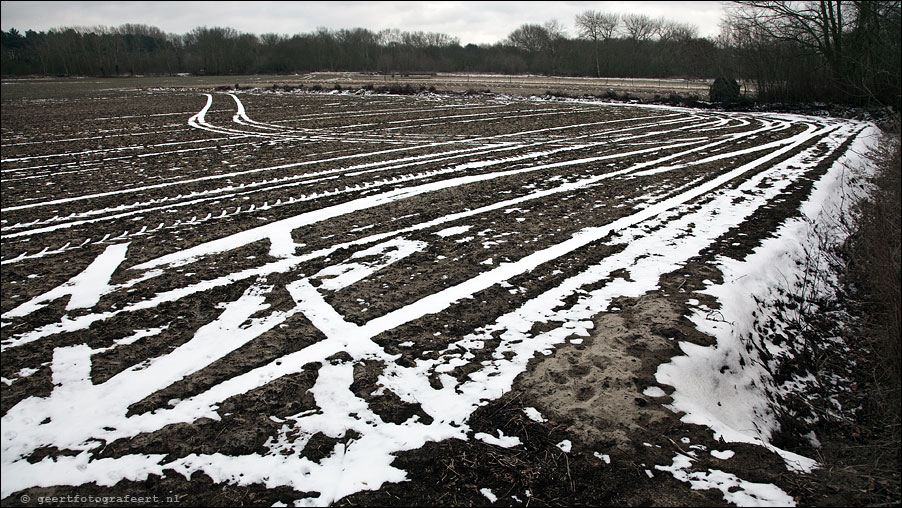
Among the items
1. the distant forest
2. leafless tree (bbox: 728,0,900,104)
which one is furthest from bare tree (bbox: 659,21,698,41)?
leafless tree (bbox: 728,0,900,104)

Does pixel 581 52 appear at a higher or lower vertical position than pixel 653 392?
higher

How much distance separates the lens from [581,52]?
2672 inches

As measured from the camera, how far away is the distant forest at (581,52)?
19734mm

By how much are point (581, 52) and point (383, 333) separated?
72060mm

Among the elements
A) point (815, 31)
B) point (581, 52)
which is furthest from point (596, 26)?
point (815, 31)

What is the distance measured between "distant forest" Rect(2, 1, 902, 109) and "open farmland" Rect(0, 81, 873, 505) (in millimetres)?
3875

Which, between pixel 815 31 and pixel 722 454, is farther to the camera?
pixel 815 31

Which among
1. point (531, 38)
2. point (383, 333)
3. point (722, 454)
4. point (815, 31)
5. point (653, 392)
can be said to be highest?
point (531, 38)

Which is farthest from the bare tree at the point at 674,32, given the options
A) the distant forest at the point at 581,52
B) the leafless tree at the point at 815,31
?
the leafless tree at the point at 815,31

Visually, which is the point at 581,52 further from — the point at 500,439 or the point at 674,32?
the point at 500,439

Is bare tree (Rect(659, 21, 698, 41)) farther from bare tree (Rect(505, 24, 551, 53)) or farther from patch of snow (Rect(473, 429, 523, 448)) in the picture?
patch of snow (Rect(473, 429, 523, 448))

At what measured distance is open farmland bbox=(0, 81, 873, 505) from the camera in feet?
9.41

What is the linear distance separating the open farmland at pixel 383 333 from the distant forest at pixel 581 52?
3875 millimetres

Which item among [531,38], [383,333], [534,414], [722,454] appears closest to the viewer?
[722,454]
